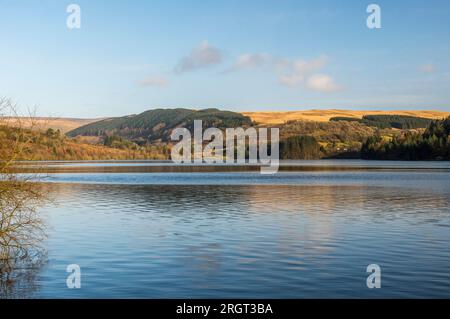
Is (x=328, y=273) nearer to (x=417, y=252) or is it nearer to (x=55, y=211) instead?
(x=417, y=252)

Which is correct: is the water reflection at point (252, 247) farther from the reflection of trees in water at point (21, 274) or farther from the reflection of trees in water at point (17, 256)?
the reflection of trees in water at point (17, 256)

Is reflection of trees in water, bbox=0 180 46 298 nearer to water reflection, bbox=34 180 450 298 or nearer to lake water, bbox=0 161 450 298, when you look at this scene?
lake water, bbox=0 161 450 298

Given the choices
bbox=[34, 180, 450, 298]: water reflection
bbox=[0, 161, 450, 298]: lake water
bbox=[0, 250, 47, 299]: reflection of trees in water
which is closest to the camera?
bbox=[0, 250, 47, 299]: reflection of trees in water

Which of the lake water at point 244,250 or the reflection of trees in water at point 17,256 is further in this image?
the reflection of trees in water at point 17,256

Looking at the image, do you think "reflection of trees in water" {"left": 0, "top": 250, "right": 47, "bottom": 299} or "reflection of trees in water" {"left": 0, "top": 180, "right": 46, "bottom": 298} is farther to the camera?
"reflection of trees in water" {"left": 0, "top": 180, "right": 46, "bottom": 298}

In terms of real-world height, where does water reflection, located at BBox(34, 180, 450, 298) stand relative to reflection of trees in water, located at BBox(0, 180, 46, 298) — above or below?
below

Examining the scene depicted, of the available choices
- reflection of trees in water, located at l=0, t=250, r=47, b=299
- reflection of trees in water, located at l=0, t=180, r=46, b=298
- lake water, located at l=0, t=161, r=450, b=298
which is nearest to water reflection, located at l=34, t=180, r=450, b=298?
lake water, located at l=0, t=161, r=450, b=298

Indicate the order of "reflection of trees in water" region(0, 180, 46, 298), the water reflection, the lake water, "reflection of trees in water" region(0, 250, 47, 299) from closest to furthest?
"reflection of trees in water" region(0, 250, 47, 299), the lake water, the water reflection, "reflection of trees in water" region(0, 180, 46, 298)

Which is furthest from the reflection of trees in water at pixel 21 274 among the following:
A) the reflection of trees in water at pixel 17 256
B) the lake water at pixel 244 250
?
the lake water at pixel 244 250

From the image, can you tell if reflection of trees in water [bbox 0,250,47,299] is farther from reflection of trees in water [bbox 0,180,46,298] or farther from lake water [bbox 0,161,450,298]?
lake water [bbox 0,161,450,298]

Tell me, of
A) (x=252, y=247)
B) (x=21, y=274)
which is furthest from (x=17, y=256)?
(x=252, y=247)
